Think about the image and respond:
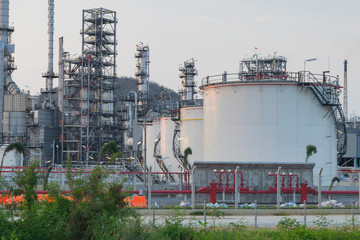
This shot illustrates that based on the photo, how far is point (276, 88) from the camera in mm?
45312

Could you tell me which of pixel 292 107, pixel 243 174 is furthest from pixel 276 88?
pixel 243 174

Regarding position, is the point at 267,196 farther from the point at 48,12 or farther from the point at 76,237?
the point at 48,12

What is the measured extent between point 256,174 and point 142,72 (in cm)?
5630

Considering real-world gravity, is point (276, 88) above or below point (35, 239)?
above

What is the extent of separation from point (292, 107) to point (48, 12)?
54.2 m

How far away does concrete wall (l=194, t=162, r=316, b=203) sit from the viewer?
1608 inches

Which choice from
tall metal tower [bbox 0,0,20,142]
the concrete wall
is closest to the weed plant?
the concrete wall

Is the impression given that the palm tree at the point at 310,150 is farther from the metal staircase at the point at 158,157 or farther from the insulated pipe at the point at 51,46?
the insulated pipe at the point at 51,46


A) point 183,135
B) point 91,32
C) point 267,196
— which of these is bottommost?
point 267,196

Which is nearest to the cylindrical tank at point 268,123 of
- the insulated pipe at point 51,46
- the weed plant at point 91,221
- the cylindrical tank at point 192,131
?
the cylindrical tank at point 192,131

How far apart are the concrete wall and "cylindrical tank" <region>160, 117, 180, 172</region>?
27.9 metres

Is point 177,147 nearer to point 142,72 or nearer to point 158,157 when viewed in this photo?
point 158,157

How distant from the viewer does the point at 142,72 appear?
95.7m

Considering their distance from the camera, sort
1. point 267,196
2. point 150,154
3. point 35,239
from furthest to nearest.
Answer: point 150,154
point 267,196
point 35,239
